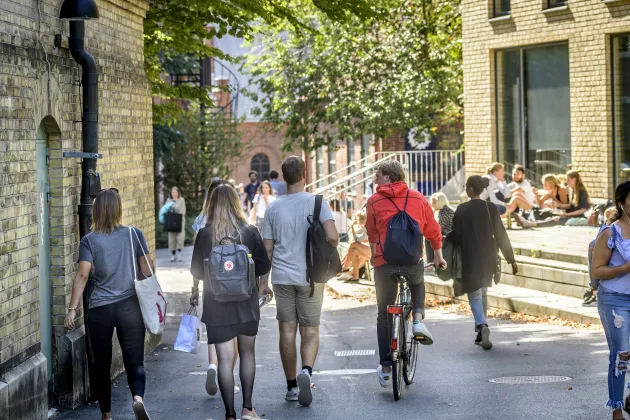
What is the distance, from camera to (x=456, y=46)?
1084 inches

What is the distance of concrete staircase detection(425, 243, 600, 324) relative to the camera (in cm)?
1370

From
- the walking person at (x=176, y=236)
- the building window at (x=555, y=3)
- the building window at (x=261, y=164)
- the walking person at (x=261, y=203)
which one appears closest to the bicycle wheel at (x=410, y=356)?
the building window at (x=555, y=3)

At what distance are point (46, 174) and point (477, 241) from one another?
177 inches

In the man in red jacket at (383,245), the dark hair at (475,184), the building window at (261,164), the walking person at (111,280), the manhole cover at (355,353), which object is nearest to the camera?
the walking person at (111,280)

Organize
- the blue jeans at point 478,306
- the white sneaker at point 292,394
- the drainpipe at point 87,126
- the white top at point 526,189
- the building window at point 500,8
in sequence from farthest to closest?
the building window at point 500,8
the white top at point 526,189
the blue jeans at point 478,306
the drainpipe at point 87,126
the white sneaker at point 292,394

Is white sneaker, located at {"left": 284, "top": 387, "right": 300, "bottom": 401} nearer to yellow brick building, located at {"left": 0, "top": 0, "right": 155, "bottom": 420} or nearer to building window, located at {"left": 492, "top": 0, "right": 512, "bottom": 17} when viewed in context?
yellow brick building, located at {"left": 0, "top": 0, "right": 155, "bottom": 420}

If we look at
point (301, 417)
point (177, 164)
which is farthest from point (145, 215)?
point (177, 164)

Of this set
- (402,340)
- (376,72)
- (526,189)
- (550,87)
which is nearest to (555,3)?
(550,87)

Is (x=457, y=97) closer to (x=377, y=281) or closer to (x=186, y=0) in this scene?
(x=186, y=0)

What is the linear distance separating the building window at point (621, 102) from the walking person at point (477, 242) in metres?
7.74

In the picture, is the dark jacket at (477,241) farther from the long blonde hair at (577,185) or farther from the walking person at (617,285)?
the long blonde hair at (577,185)

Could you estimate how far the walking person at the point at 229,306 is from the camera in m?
8.04

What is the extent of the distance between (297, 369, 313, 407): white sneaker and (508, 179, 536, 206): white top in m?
11.0

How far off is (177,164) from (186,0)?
62.4 feet
